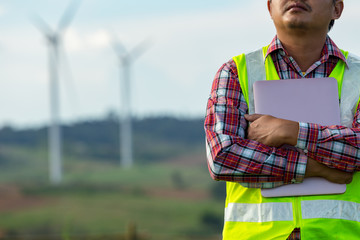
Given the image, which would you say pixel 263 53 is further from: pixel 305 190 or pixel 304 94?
pixel 305 190

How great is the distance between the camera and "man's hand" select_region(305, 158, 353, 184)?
4.21 m

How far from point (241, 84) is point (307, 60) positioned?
52cm

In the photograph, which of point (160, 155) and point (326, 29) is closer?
point (326, 29)

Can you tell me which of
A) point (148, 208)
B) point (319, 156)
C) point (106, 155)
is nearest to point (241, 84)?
point (319, 156)

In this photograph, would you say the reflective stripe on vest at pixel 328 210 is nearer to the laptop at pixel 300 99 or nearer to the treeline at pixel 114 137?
the laptop at pixel 300 99

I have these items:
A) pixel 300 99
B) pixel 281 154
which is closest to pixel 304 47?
pixel 300 99

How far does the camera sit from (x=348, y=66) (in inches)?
181

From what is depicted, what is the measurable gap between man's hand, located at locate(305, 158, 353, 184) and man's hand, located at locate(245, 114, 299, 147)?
0.62 feet

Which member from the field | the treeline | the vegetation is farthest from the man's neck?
the treeline

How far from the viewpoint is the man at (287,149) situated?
4145 millimetres

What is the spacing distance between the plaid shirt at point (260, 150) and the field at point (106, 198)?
56.7 m

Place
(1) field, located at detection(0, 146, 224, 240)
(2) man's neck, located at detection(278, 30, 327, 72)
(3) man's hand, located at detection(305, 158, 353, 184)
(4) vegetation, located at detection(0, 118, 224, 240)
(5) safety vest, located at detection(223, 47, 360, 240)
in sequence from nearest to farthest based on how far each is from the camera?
(5) safety vest, located at detection(223, 47, 360, 240), (3) man's hand, located at detection(305, 158, 353, 184), (2) man's neck, located at detection(278, 30, 327, 72), (1) field, located at detection(0, 146, 224, 240), (4) vegetation, located at detection(0, 118, 224, 240)

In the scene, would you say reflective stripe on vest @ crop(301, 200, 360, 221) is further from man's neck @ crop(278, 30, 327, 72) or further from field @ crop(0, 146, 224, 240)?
field @ crop(0, 146, 224, 240)

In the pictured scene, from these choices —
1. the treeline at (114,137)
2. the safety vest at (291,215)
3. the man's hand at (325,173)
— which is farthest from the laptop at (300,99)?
the treeline at (114,137)
